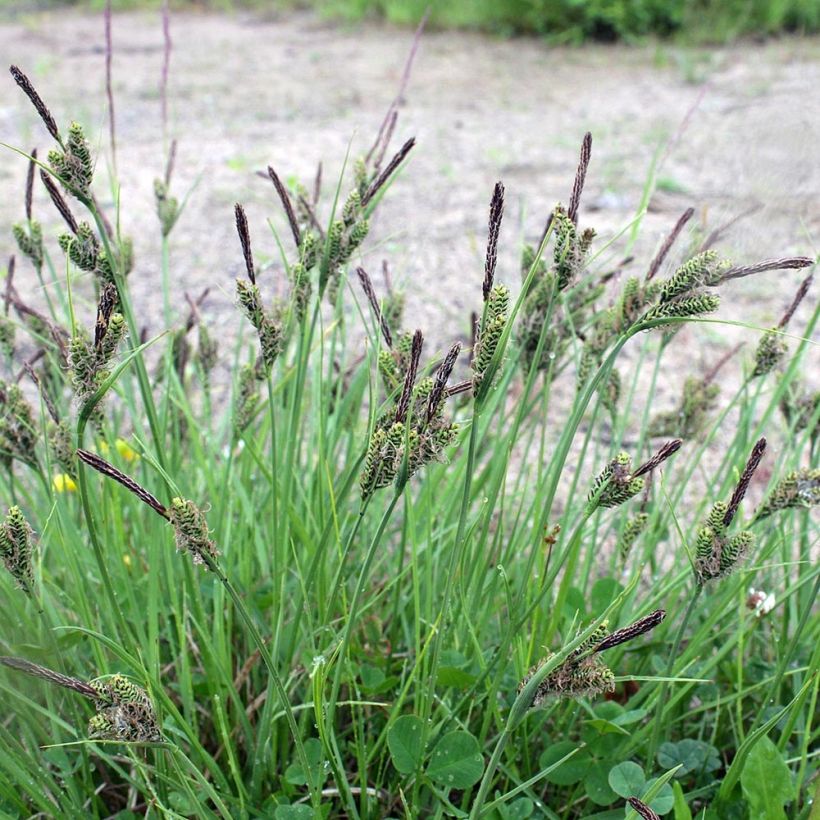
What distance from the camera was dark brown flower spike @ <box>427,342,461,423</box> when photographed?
60cm

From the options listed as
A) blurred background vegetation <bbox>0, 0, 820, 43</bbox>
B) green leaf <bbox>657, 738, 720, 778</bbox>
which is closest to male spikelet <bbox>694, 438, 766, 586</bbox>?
green leaf <bbox>657, 738, 720, 778</bbox>

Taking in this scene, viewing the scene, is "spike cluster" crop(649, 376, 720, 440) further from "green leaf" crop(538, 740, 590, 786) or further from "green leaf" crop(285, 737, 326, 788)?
"green leaf" crop(285, 737, 326, 788)

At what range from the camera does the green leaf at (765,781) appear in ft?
2.80

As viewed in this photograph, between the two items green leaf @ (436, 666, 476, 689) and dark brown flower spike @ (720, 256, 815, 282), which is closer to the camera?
dark brown flower spike @ (720, 256, 815, 282)

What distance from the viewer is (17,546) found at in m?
0.68

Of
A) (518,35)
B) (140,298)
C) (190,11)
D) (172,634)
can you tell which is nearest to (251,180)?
(140,298)

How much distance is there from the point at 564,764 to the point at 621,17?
194 inches

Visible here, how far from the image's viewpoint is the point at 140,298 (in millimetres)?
2445

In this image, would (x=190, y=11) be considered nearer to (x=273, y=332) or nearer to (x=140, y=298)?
(x=140, y=298)

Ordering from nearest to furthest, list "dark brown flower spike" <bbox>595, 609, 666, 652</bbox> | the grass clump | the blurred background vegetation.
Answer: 1. "dark brown flower spike" <bbox>595, 609, 666, 652</bbox>
2. the grass clump
3. the blurred background vegetation

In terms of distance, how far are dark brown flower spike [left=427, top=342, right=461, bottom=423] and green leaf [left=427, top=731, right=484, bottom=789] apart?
0.39m

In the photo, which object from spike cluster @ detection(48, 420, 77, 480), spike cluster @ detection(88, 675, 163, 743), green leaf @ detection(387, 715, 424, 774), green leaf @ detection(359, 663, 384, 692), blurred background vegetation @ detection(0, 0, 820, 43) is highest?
blurred background vegetation @ detection(0, 0, 820, 43)

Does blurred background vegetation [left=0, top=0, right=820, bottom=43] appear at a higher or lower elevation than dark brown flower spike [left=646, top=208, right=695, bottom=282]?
higher

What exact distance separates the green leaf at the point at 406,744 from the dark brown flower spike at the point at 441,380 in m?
0.36
